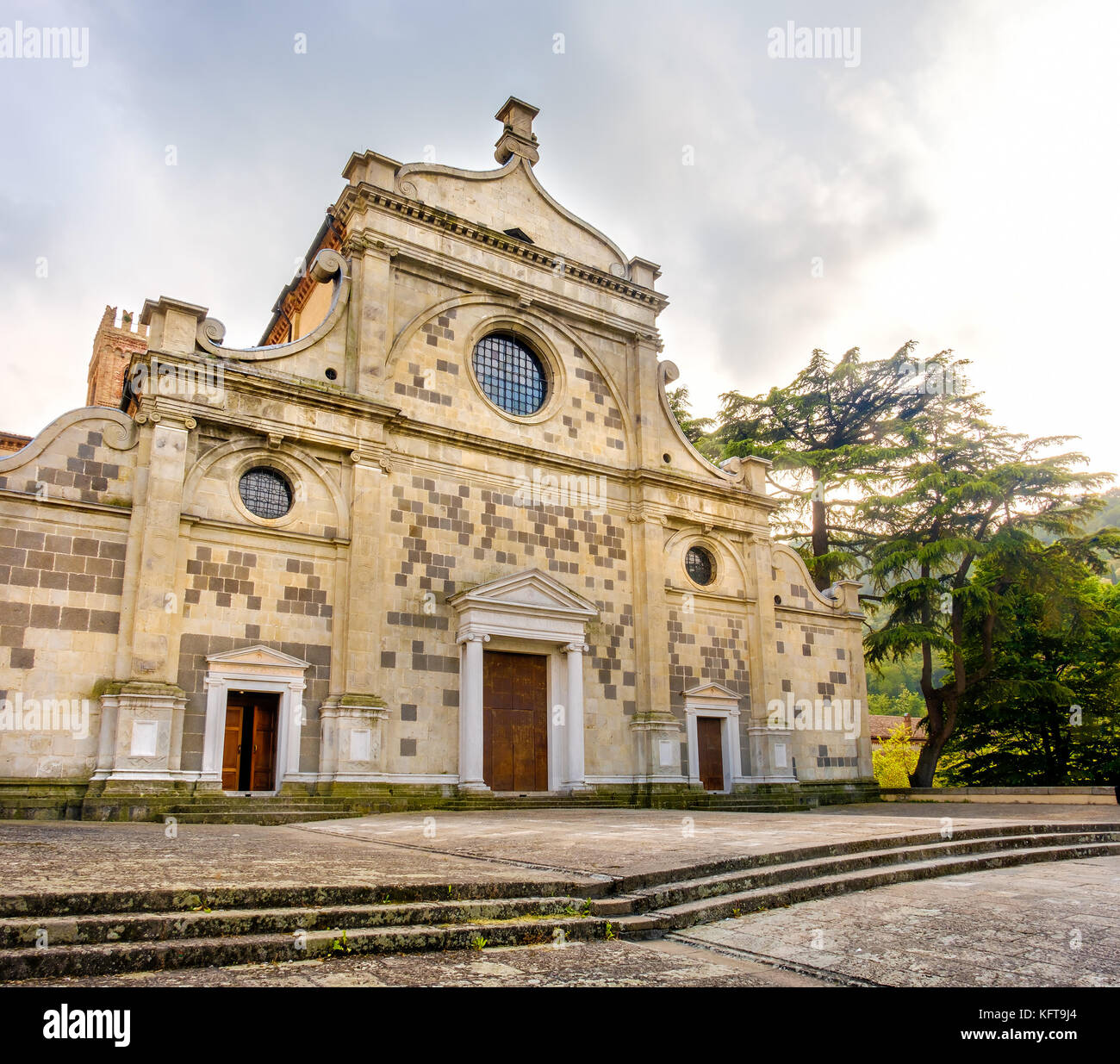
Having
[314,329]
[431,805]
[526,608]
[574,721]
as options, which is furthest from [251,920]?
[314,329]

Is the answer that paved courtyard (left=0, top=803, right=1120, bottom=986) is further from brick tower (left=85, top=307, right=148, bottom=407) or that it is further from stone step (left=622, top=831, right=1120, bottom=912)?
brick tower (left=85, top=307, right=148, bottom=407)

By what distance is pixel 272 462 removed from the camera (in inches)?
719

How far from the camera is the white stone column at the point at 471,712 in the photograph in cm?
1852

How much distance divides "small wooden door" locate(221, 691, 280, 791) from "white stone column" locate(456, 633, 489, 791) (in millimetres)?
3878

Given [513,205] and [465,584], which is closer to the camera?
[465,584]

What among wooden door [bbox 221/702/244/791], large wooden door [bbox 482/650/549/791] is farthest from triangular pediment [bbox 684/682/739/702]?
wooden door [bbox 221/702/244/791]

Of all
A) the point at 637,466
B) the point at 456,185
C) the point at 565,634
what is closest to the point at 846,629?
the point at 637,466

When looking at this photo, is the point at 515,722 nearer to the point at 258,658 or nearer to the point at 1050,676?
the point at 258,658

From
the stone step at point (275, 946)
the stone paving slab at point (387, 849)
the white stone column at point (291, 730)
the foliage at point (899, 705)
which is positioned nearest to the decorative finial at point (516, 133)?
the white stone column at point (291, 730)

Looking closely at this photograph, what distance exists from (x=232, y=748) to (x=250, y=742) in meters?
0.35

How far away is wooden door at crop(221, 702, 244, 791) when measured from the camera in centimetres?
1673

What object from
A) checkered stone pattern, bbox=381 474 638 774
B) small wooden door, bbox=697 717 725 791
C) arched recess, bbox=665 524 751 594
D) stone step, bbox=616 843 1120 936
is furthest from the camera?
arched recess, bbox=665 524 751 594

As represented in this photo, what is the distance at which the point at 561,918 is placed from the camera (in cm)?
562
